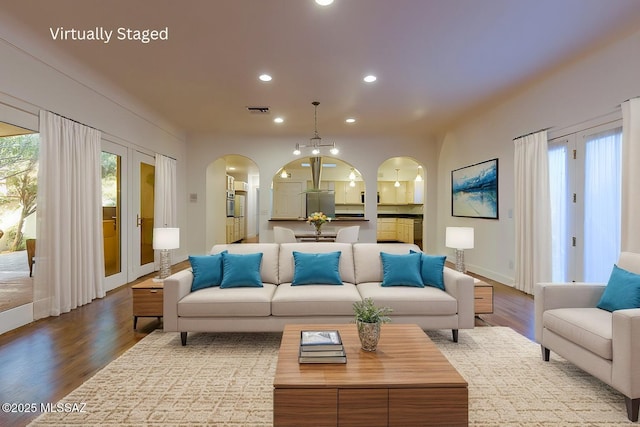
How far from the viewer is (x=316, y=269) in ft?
10.9

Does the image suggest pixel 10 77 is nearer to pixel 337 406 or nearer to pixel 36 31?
pixel 36 31

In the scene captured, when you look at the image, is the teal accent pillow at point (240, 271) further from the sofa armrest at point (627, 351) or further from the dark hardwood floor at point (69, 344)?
the sofa armrest at point (627, 351)

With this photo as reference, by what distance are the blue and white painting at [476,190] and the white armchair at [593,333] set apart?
10.6 ft

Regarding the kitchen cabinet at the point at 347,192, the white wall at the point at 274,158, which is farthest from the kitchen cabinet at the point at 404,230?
the white wall at the point at 274,158

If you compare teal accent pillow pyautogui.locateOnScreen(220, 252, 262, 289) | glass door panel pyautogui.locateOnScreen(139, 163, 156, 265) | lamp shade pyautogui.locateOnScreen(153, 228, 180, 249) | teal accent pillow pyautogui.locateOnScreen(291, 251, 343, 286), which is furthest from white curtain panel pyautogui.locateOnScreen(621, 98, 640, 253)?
glass door panel pyautogui.locateOnScreen(139, 163, 156, 265)

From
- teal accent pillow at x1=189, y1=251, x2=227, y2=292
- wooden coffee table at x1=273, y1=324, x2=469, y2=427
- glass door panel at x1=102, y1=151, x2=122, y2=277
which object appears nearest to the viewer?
wooden coffee table at x1=273, y1=324, x2=469, y2=427

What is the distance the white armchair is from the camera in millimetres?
1864

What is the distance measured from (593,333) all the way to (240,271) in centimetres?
265

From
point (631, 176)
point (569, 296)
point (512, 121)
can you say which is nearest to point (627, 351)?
point (569, 296)

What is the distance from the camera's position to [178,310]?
2.87 metres

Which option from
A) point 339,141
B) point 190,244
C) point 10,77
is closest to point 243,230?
point 190,244

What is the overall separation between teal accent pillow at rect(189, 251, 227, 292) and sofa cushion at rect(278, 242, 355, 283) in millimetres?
612

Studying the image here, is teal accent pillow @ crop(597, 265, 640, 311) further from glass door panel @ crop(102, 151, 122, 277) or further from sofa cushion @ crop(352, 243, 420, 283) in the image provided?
glass door panel @ crop(102, 151, 122, 277)

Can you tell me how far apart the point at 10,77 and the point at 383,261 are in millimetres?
3966
